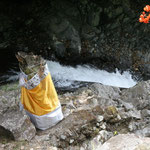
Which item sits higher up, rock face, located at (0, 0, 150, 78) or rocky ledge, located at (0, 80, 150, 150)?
rock face, located at (0, 0, 150, 78)

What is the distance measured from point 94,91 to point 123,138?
3012mm

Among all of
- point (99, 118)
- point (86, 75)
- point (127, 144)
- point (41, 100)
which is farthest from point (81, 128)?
point (86, 75)

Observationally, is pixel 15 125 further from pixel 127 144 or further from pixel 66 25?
pixel 66 25

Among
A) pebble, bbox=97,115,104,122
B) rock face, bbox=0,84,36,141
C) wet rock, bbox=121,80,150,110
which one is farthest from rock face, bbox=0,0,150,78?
rock face, bbox=0,84,36,141

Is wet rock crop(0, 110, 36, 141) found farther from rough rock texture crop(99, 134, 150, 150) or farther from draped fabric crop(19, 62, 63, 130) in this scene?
rough rock texture crop(99, 134, 150, 150)

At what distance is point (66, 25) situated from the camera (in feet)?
23.3

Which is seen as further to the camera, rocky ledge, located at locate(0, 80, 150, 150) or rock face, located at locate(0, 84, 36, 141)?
rock face, located at locate(0, 84, 36, 141)

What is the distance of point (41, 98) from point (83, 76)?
4.20m

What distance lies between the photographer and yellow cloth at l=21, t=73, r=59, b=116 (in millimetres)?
2643

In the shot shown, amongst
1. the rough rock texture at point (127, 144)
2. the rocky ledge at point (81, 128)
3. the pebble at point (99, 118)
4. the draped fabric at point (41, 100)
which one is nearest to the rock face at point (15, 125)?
the rocky ledge at point (81, 128)

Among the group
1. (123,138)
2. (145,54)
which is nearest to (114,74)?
(145,54)

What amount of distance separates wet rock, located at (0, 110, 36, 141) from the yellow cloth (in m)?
0.19

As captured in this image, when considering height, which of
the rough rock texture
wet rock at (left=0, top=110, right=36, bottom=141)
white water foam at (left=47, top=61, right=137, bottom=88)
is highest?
the rough rock texture

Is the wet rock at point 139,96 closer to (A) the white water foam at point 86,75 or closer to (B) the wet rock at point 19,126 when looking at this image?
(A) the white water foam at point 86,75
